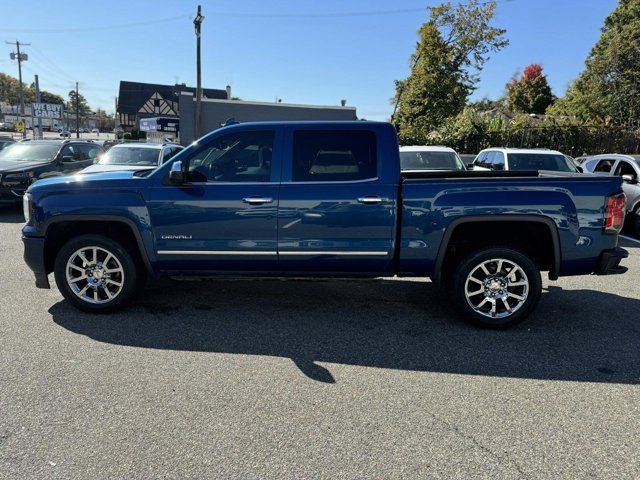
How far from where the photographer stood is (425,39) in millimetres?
25281

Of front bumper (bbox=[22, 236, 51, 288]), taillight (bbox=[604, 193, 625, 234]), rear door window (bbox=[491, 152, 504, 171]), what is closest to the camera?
taillight (bbox=[604, 193, 625, 234])

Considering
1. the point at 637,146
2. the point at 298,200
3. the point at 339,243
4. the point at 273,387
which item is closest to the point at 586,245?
the point at 339,243

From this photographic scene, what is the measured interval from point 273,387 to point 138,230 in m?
2.17

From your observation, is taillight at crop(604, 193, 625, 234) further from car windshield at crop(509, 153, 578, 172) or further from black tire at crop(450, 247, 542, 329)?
car windshield at crop(509, 153, 578, 172)

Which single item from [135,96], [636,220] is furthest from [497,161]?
[135,96]

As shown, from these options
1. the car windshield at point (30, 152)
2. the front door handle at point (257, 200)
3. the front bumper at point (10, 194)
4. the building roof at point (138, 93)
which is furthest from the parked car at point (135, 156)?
the building roof at point (138, 93)

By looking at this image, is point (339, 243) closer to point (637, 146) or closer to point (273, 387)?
point (273, 387)

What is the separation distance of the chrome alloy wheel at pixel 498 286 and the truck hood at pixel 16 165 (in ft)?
35.6

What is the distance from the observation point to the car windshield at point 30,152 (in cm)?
1197

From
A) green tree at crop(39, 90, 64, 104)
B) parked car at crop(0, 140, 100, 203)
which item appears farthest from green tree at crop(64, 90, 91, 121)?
parked car at crop(0, 140, 100, 203)

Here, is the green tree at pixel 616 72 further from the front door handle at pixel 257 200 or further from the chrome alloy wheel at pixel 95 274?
the chrome alloy wheel at pixel 95 274

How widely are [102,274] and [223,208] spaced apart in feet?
4.78

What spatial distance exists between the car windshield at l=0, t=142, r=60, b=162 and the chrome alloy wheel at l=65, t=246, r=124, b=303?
8.79 meters

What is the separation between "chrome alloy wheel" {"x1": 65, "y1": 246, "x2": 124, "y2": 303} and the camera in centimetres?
471
